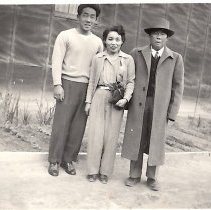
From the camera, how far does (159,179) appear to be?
4578 millimetres

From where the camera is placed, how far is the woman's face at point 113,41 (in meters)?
4.05

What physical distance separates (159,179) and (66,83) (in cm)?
150

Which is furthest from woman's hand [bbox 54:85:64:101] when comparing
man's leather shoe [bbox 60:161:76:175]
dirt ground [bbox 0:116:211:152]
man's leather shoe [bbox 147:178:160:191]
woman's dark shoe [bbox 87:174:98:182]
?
dirt ground [bbox 0:116:211:152]

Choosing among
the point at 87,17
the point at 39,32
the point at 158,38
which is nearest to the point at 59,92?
the point at 87,17

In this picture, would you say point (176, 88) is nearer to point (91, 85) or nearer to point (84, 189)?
point (91, 85)

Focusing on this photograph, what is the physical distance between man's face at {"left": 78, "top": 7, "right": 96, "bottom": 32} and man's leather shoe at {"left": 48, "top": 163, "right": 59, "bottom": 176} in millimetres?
1484

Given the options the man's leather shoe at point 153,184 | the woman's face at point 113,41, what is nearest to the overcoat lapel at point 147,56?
the woman's face at point 113,41

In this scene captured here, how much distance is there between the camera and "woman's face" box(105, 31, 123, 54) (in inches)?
159

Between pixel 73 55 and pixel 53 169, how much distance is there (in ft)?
4.03

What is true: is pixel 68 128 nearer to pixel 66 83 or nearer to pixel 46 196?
pixel 66 83

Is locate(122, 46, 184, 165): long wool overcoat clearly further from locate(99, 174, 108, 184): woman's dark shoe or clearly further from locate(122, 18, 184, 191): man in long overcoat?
locate(99, 174, 108, 184): woman's dark shoe

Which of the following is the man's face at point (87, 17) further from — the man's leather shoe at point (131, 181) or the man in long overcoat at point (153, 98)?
the man's leather shoe at point (131, 181)

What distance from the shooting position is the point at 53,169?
14.2 ft

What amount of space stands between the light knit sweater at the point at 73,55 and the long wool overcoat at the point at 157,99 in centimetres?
49
